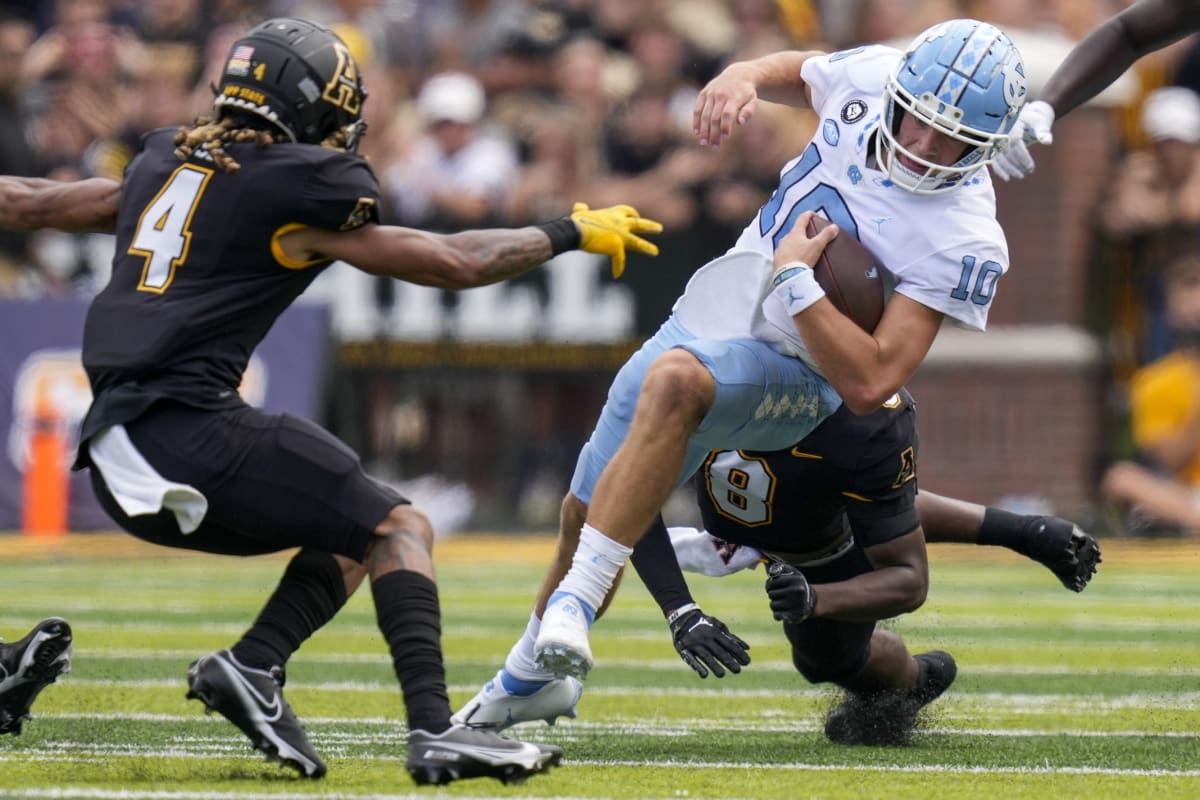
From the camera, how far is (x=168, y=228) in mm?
4754

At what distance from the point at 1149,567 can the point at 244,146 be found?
7636 millimetres

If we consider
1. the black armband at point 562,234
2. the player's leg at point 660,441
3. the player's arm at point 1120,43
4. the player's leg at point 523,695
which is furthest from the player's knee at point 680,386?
the player's arm at point 1120,43

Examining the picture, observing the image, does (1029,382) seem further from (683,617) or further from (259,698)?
(259,698)

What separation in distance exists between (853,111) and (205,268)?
1.81 meters

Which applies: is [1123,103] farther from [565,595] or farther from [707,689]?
[565,595]

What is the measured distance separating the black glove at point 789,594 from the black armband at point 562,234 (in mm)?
937

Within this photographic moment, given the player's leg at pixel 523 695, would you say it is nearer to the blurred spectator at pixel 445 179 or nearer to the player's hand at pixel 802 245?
the player's hand at pixel 802 245

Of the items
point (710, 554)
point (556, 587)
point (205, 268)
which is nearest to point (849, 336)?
point (556, 587)

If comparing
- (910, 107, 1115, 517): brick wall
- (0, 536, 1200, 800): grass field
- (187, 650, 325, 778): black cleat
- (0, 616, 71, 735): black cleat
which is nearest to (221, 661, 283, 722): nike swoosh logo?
(187, 650, 325, 778): black cleat

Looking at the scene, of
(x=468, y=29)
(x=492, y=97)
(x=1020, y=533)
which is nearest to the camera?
(x=1020, y=533)

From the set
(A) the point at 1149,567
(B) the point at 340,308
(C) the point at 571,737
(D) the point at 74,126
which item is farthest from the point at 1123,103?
(C) the point at 571,737

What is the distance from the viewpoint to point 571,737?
18.3 feet

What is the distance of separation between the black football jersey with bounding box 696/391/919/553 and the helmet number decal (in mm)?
1412

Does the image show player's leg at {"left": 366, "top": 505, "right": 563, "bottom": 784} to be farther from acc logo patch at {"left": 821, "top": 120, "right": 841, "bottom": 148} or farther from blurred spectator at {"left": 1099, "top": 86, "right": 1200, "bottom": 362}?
blurred spectator at {"left": 1099, "top": 86, "right": 1200, "bottom": 362}
